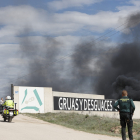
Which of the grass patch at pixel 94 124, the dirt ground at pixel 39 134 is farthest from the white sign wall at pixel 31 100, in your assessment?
the dirt ground at pixel 39 134

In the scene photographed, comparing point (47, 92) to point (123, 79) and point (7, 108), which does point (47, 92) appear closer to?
point (7, 108)

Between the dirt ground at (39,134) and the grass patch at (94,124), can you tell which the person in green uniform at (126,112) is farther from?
the grass patch at (94,124)

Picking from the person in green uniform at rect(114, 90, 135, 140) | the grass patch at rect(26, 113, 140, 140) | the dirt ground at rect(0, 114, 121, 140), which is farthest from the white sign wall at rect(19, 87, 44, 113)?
the person in green uniform at rect(114, 90, 135, 140)

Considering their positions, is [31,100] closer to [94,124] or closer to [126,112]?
[94,124]

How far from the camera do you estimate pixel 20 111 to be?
29.7 meters

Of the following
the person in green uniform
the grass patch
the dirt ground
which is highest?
the person in green uniform

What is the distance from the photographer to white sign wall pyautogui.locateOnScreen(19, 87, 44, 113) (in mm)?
29969

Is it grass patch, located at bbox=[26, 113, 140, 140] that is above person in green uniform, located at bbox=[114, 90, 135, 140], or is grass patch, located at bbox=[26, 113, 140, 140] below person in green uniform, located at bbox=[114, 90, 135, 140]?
below

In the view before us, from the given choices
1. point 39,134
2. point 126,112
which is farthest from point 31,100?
point 126,112

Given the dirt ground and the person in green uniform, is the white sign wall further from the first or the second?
the person in green uniform

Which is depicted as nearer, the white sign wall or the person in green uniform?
the person in green uniform

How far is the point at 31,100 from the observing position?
1204 inches

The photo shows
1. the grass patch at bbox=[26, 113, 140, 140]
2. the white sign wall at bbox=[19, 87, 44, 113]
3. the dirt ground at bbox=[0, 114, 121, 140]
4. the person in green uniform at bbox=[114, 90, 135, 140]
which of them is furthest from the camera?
the white sign wall at bbox=[19, 87, 44, 113]

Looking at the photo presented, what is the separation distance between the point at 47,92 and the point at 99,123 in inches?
400
